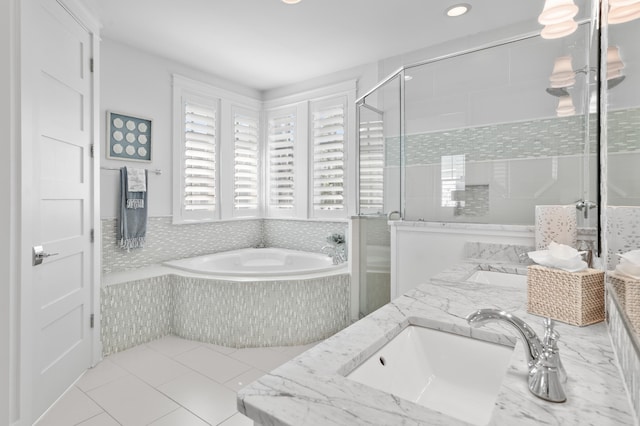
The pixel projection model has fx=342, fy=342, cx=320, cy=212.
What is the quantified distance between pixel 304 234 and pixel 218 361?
1942 mm

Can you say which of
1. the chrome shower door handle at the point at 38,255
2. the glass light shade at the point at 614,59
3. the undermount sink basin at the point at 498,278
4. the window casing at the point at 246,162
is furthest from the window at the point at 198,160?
the glass light shade at the point at 614,59

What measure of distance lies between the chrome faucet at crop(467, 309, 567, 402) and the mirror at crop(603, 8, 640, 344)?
0.14 m

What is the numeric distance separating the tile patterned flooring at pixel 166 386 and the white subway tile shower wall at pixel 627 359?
5.84 feet

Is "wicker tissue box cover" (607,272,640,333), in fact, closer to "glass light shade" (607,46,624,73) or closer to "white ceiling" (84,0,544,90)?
"glass light shade" (607,46,624,73)

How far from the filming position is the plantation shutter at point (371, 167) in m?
3.12

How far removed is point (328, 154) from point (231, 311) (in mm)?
2067

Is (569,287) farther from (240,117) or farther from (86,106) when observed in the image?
(240,117)

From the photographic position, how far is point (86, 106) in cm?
238

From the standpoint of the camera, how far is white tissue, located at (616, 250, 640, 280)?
25.9 inches

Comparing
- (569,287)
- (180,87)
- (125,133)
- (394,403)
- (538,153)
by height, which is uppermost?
(180,87)

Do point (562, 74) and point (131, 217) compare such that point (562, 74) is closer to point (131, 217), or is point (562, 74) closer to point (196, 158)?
point (196, 158)

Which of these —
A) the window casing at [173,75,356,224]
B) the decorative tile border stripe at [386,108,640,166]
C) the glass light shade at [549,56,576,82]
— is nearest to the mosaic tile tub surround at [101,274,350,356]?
the window casing at [173,75,356,224]

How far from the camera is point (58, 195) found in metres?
2.08

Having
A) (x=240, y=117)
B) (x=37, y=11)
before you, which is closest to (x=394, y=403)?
(x=37, y=11)
